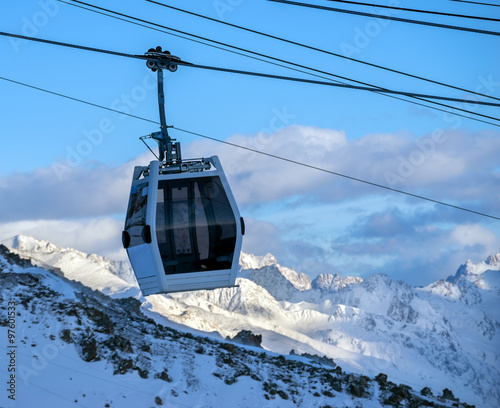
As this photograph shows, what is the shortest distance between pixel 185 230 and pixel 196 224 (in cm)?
39

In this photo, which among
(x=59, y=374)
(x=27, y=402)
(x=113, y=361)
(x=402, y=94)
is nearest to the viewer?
(x=402, y=94)

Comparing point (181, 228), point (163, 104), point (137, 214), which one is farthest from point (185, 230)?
point (163, 104)

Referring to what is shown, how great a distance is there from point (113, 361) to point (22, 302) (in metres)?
13.5

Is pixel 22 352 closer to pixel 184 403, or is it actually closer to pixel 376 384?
pixel 184 403

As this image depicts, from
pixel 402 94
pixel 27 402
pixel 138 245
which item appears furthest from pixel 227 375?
pixel 402 94

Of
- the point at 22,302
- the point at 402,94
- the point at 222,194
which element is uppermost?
the point at 402,94

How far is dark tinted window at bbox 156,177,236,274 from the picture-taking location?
68.2 feet

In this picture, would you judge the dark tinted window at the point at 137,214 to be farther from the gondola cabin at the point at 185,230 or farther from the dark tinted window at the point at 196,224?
the dark tinted window at the point at 196,224

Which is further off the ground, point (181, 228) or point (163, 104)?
point (163, 104)

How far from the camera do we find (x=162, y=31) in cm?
2022

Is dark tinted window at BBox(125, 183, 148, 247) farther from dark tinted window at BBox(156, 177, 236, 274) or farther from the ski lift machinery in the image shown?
dark tinted window at BBox(156, 177, 236, 274)

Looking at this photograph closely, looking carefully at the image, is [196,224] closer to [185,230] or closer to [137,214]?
[185,230]

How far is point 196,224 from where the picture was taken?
69.7 ft

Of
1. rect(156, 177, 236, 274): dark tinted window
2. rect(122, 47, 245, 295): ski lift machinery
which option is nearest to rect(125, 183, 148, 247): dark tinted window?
rect(122, 47, 245, 295): ski lift machinery
